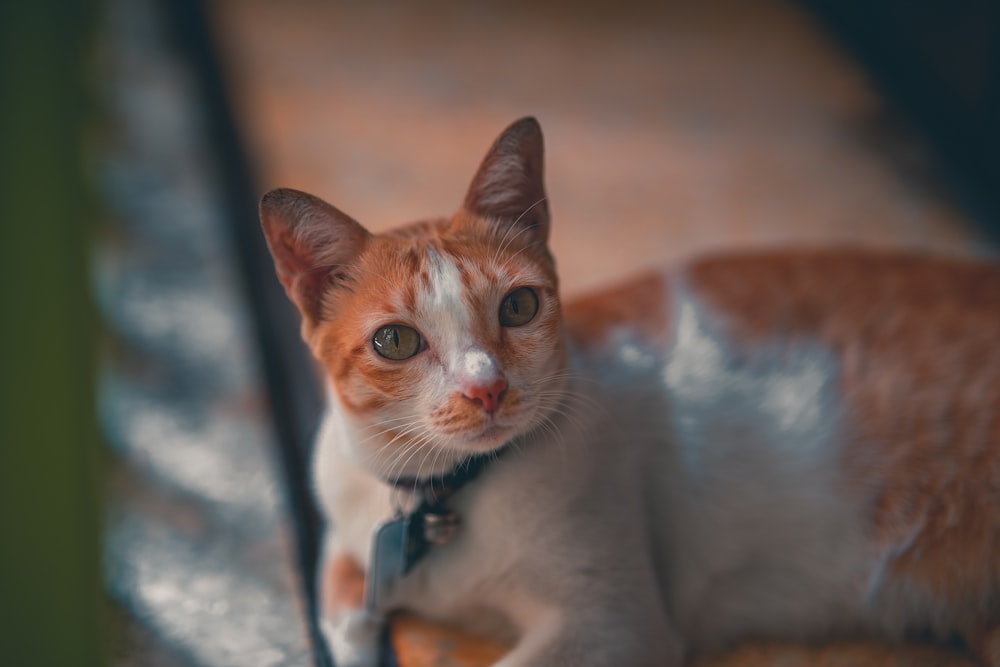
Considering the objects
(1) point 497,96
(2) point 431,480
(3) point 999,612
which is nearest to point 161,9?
(1) point 497,96

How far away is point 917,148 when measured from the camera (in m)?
2.61

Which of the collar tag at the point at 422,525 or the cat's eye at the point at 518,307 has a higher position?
the cat's eye at the point at 518,307

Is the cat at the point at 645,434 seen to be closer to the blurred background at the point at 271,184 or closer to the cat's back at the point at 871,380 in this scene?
the cat's back at the point at 871,380

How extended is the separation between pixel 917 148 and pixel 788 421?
5.16 feet

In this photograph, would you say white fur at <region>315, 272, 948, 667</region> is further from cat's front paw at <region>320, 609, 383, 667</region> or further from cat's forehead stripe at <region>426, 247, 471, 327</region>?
cat's forehead stripe at <region>426, 247, 471, 327</region>

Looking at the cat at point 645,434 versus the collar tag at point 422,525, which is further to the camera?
the collar tag at point 422,525

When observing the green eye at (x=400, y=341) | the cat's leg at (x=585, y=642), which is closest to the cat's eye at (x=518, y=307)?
the green eye at (x=400, y=341)

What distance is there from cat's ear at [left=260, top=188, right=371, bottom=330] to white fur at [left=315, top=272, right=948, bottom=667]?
0.55 feet

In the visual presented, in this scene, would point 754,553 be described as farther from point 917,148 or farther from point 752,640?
point 917,148

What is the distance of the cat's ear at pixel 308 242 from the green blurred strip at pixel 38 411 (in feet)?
0.72

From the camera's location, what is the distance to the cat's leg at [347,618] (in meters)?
1.32

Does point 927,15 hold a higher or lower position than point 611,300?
higher

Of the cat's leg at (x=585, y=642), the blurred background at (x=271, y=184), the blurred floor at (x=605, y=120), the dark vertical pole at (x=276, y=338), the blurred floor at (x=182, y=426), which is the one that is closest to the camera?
the blurred background at (x=271, y=184)

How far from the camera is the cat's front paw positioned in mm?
1316
